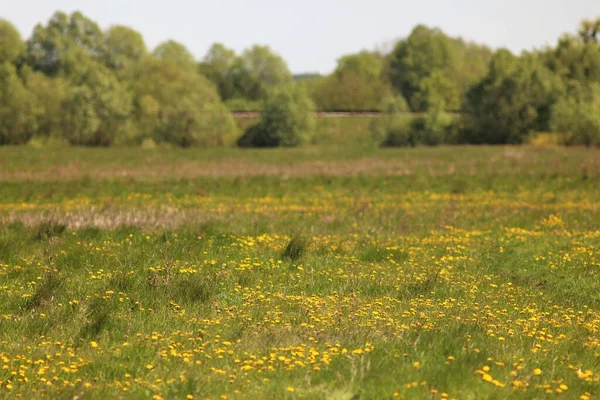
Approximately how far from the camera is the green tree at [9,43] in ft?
324

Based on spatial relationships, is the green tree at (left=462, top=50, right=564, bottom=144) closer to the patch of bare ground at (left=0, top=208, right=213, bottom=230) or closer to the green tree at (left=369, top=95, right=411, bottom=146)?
the green tree at (left=369, top=95, right=411, bottom=146)

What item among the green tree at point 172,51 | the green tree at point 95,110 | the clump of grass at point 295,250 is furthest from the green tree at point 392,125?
the clump of grass at point 295,250

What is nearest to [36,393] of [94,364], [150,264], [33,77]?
[94,364]

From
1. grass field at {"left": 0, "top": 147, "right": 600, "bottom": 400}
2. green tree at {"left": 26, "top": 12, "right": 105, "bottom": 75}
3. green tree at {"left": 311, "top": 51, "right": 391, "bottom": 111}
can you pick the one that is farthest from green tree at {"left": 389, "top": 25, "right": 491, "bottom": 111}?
grass field at {"left": 0, "top": 147, "right": 600, "bottom": 400}

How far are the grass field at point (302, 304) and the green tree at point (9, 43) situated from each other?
88.8m

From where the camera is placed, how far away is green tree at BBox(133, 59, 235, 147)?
8594cm

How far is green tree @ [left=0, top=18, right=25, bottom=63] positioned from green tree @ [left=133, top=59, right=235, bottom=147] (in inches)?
701

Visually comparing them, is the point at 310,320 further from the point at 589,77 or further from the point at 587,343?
the point at 589,77

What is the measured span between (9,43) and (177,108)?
105 feet

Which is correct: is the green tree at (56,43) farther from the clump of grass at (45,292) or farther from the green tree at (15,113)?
the clump of grass at (45,292)

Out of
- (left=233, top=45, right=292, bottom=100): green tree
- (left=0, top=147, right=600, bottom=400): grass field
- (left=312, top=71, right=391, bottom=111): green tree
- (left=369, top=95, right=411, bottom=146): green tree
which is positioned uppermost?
(left=233, top=45, right=292, bottom=100): green tree

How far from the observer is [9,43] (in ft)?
327

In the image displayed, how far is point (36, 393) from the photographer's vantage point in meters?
6.56

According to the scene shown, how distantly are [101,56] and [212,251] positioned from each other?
A: 11020 cm
